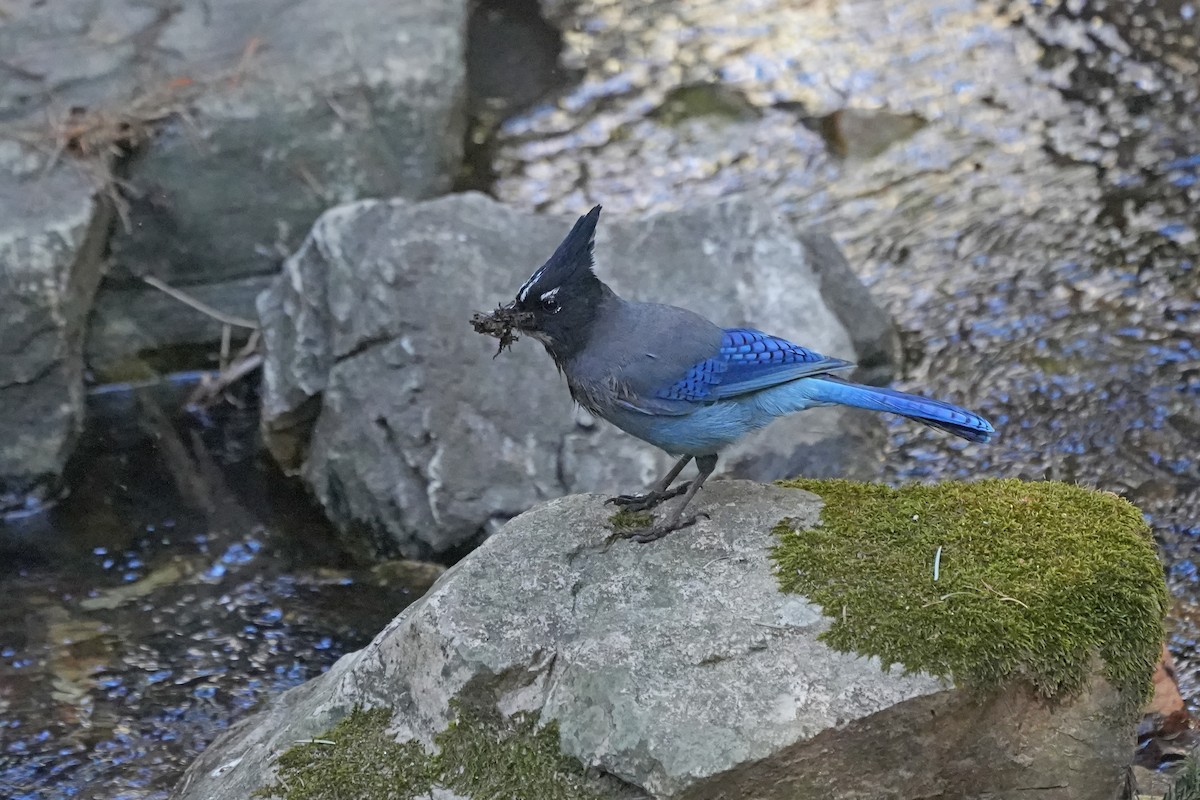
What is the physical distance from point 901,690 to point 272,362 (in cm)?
472

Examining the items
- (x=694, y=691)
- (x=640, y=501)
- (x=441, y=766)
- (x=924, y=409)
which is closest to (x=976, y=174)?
(x=924, y=409)

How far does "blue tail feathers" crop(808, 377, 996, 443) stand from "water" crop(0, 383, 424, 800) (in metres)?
2.90

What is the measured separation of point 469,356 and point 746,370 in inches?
104

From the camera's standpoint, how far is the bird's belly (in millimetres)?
4461

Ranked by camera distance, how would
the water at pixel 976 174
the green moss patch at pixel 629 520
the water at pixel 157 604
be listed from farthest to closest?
the water at pixel 976 174
the water at pixel 157 604
the green moss patch at pixel 629 520

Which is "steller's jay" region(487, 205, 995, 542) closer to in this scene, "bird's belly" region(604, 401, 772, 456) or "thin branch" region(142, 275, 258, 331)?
"bird's belly" region(604, 401, 772, 456)

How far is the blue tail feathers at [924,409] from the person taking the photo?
4.22m

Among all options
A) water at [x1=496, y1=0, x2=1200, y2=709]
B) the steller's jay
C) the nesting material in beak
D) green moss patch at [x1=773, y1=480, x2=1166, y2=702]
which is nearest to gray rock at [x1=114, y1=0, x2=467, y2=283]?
water at [x1=496, y1=0, x2=1200, y2=709]

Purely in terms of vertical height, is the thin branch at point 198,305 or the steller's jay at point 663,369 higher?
the steller's jay at point 663,369

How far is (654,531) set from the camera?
4332 millimetres

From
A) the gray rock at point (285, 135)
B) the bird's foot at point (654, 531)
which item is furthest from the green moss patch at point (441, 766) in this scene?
the gray rock at point (285, 135)

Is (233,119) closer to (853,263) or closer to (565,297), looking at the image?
(853,263)

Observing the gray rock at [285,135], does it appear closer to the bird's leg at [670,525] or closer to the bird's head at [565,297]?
the bird's head at [565,297]

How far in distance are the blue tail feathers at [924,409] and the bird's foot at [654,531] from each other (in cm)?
65
